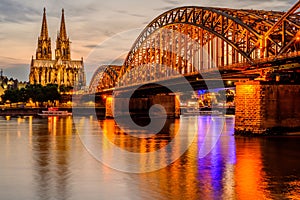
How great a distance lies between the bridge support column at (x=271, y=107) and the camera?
55.9 m

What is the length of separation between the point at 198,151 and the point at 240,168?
1145cm

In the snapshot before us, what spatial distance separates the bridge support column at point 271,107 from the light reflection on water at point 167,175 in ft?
18.2

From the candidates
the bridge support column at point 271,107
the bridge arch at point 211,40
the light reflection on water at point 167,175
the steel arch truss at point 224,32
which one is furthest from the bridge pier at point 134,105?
the light reflection on water at point 167,175

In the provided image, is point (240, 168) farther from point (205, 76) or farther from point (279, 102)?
point (205, 76)

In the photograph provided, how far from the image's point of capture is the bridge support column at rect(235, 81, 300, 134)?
55938mm

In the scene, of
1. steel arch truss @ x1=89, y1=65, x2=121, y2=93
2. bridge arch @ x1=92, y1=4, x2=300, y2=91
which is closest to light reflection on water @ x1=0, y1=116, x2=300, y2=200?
bridge arch @ x1=92, y1=4, x2=300, y2=91

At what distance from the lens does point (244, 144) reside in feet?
166

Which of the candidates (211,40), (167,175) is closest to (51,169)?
(167,175)

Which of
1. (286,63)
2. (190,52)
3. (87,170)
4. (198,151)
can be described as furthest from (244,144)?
(190,52)

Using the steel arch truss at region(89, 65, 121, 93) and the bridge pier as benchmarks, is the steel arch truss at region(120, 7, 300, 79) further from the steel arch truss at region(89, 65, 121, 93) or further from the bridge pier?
the steel arch truss at region(89, 65, 121, 93)

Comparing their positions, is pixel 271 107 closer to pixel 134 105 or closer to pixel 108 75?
pixel 134 105

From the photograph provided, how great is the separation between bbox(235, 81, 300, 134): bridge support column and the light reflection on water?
553cm

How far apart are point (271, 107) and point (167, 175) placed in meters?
26.5

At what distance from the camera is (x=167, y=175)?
32500 mm
